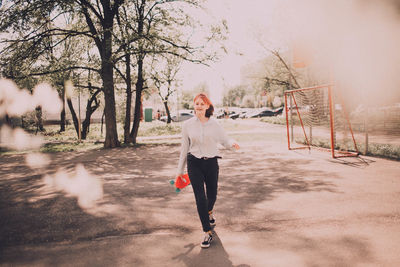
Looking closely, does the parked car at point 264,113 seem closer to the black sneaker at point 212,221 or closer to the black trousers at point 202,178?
the black sneaker at point 212,221

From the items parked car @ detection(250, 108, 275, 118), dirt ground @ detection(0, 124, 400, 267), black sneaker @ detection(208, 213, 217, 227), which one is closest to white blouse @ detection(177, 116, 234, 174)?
black sneaker @ detection(208, 213, 217, 227)

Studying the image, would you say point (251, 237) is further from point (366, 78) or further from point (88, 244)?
point (366, 78)

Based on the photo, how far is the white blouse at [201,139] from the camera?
12.3ft

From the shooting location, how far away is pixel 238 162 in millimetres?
Result: 9258

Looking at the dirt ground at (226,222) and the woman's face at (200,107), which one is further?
the woman's face at (200,107)

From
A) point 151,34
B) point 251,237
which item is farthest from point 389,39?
point 251,237

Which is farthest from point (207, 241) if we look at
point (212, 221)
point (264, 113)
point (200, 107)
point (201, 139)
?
point (264, 113)

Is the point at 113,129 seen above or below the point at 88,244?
above

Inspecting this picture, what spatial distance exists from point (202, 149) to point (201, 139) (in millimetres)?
123

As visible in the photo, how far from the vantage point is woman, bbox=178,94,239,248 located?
12.2ft

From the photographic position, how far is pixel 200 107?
380cm

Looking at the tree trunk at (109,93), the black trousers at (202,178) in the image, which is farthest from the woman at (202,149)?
the tree trunk at (109,93)

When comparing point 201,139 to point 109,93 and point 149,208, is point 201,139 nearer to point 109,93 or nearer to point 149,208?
point 149,208

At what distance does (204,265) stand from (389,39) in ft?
46.2
